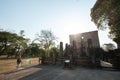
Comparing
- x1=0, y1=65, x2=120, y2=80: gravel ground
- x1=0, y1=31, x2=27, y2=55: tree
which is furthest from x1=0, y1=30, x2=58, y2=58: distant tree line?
x1=0, y1=65, x2=120, y2=80: gravel ground

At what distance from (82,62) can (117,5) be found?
9.85 m

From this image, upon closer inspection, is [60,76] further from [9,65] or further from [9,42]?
[9,42]

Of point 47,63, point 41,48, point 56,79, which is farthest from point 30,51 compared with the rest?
point 56,79

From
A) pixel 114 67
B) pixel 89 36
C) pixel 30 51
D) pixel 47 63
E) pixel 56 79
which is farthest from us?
pixel 30 51

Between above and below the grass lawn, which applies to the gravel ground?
below

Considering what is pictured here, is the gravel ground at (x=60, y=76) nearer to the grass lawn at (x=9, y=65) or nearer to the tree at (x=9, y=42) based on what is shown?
the grass lawn at (x=9, y=65)

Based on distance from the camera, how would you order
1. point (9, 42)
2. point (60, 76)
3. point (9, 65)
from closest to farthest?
1. point (60, 76)
2. point (9, 65)
3. point (9, 42)

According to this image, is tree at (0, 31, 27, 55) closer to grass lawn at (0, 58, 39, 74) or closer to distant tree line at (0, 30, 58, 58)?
distant tree line at (0, 30, 58, 58)

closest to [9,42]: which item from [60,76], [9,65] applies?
[9,65]

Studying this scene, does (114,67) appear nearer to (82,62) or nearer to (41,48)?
(82,62)

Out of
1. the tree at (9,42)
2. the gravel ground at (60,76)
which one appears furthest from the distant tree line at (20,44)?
the gravel ground at (60,76)

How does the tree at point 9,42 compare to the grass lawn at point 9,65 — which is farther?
the tree at point 9,42

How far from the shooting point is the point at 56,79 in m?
8.77

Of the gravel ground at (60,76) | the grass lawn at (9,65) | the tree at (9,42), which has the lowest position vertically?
the gravel ground at (60,76)
